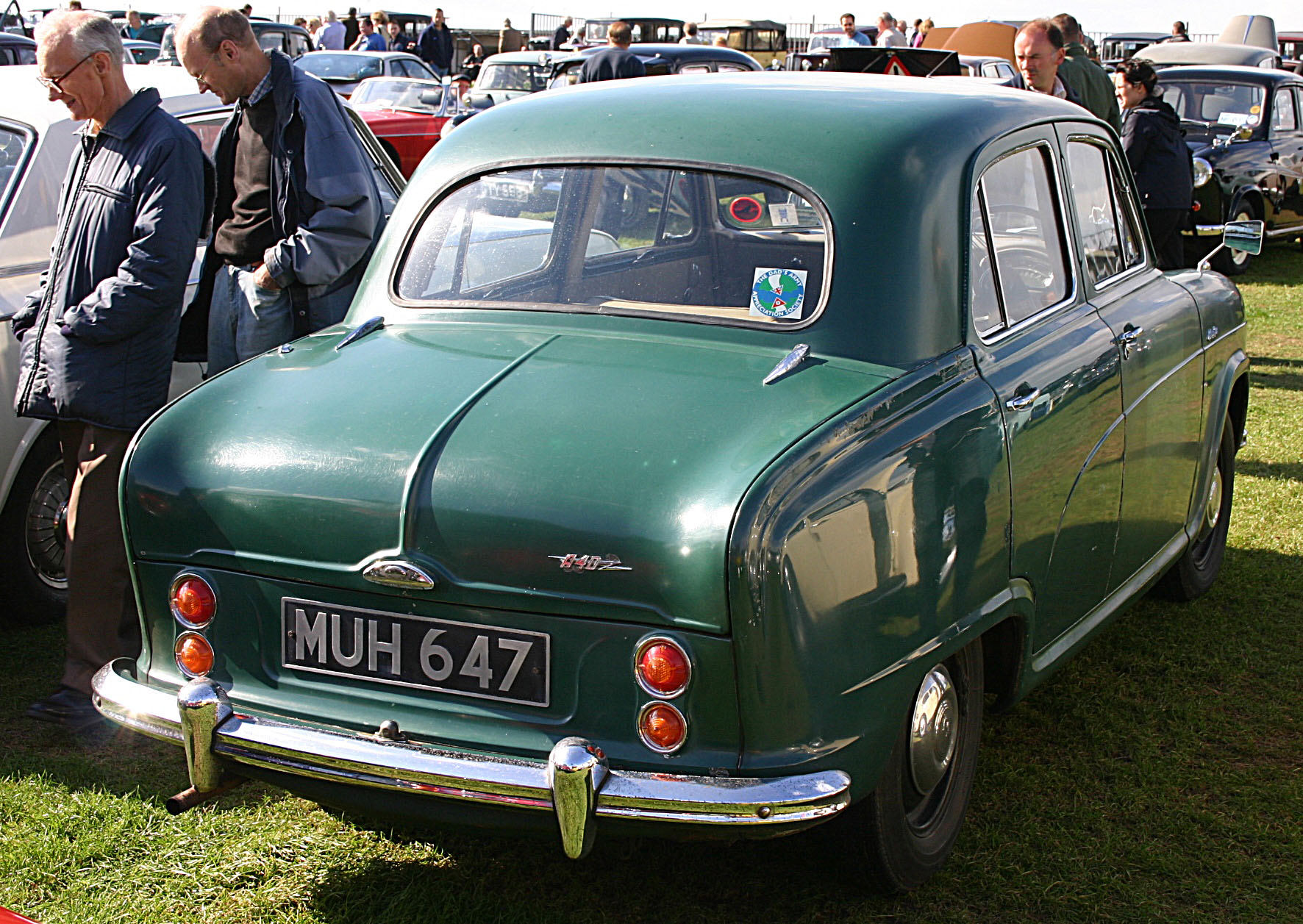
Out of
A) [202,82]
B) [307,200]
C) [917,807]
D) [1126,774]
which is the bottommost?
[1126,774]

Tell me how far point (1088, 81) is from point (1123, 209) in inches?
131

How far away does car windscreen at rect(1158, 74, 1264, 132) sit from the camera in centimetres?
1286

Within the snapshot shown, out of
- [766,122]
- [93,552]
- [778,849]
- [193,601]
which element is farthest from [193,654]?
[766,122]

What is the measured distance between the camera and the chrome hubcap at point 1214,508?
5.07 m

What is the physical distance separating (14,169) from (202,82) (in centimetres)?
96

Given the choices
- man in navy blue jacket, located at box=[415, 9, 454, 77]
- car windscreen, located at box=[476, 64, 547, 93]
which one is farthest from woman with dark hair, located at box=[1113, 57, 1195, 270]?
man in navy blue jacket, located at box=[415, 9, 454, 77]

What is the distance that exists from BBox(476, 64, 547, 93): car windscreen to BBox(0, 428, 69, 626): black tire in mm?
17923

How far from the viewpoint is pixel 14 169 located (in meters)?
4.88

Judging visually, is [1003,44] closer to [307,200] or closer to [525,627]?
[307,200]

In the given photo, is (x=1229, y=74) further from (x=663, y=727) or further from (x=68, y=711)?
(x=663, y=727)

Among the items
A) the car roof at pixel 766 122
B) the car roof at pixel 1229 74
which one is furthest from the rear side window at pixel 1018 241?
the car roof at pixel 1229 74

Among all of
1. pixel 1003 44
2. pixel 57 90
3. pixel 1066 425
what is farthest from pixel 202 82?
pixel 1003 44

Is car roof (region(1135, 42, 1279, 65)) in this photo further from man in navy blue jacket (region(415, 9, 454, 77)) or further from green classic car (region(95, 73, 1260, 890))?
green classic car (region(95, 73, 1260, 890))

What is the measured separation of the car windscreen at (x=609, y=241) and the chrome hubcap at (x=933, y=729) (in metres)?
0.99
